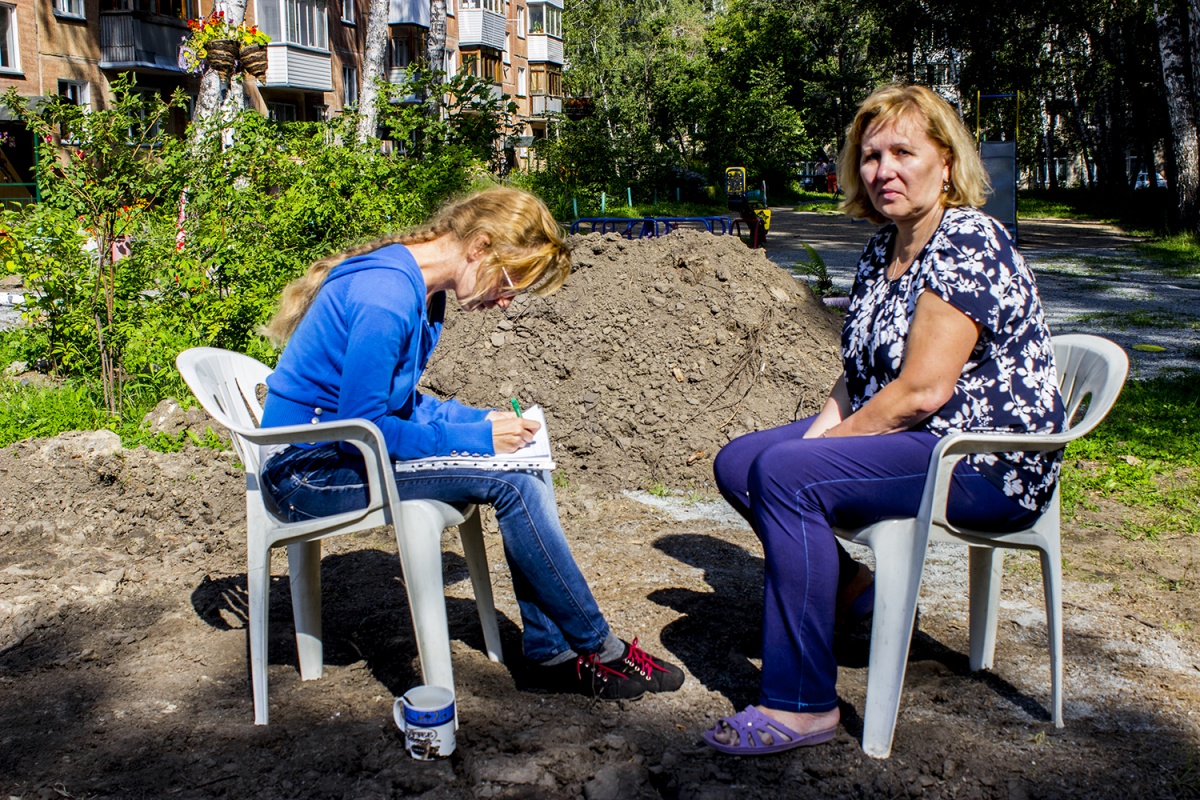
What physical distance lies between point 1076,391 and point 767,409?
255 cm

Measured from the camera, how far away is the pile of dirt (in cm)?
513

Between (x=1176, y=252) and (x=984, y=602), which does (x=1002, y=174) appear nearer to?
(x=1176, y=252)

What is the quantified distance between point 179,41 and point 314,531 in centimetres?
2752

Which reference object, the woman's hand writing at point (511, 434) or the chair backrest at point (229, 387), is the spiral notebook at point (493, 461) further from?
the chair backrest at point (229, 387)

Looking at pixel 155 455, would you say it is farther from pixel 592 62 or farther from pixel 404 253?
pixel 592 62

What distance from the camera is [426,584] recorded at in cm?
246

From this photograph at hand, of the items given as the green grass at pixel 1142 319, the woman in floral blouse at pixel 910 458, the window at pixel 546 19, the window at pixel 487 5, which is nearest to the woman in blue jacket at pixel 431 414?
the woman in floral blouse at pixel 910 458

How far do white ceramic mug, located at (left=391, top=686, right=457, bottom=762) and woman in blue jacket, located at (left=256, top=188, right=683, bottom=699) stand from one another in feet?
1.35

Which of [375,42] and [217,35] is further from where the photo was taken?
[375,42]

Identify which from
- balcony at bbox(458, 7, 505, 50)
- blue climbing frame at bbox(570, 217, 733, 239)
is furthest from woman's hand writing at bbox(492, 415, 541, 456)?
balcony at bbox(458, 7, 505, 50)

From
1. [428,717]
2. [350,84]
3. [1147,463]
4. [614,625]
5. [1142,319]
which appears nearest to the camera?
[428,717]

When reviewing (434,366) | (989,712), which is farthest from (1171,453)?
(434,366)

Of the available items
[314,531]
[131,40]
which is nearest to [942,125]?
[314,531]

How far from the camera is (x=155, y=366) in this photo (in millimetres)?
5492
